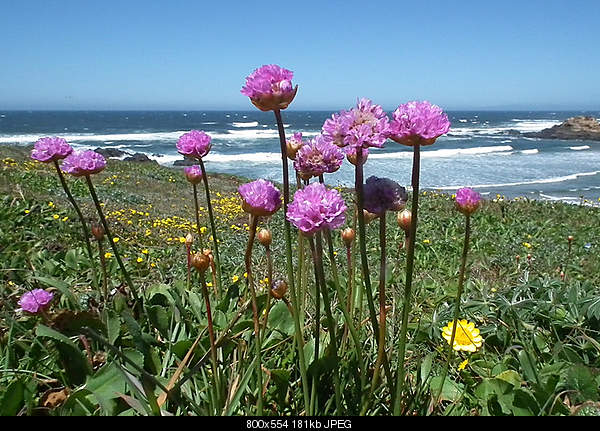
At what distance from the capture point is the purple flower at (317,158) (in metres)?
1.24

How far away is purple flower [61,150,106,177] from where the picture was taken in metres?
1.52

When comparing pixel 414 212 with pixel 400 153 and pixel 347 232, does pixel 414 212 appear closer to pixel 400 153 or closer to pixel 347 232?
pixel 347 232

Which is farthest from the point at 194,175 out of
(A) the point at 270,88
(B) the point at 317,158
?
(A) the point at 270,88

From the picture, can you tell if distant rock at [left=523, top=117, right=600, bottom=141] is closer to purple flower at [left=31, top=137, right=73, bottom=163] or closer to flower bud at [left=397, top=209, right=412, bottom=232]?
flower bud at [left=397, top=209, right=412, bottom=232]

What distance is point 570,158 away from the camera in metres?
25.8

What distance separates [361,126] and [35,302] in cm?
114

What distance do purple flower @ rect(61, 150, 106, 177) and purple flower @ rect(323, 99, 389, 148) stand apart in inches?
34.5

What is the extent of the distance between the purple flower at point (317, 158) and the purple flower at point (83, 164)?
2.26 ft

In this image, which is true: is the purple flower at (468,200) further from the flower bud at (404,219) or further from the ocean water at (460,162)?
the ocean water at (460,162)

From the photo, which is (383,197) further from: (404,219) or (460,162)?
(460,162)

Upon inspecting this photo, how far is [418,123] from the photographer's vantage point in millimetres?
974

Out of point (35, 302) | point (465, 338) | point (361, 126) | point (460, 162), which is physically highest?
point (361, 126)

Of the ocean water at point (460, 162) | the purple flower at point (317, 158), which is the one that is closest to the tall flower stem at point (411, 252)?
the purple flower at point (317, 158)

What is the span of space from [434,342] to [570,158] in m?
27.9
